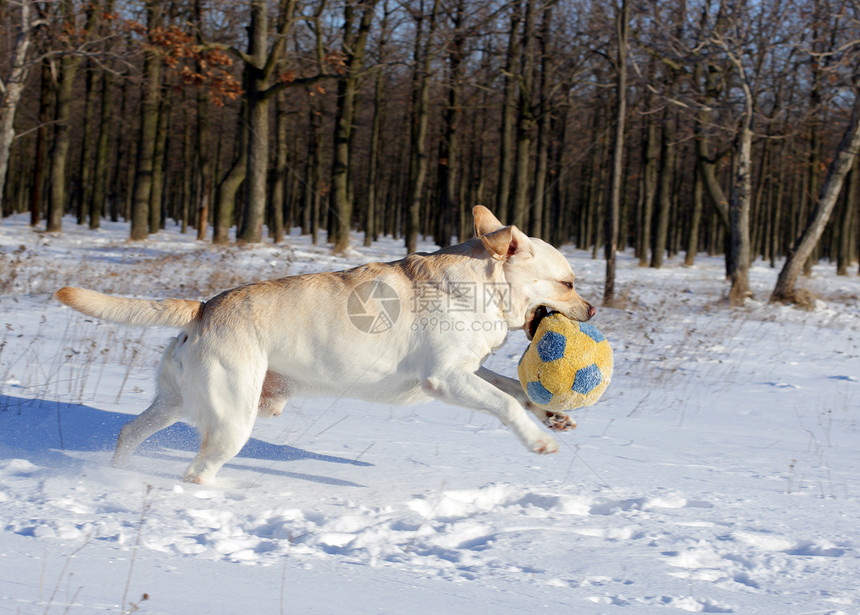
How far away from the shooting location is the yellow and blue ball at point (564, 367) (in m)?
4.15

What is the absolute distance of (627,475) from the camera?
173 inches

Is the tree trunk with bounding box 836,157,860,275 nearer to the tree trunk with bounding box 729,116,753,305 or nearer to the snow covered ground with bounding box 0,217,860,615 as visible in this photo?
the tree trunk with bounding box 729,116,753,305

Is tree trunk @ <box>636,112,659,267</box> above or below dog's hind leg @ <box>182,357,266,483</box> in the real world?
above

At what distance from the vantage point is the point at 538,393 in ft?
13.7

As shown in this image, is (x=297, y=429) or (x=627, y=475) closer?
(x=627, y=475)

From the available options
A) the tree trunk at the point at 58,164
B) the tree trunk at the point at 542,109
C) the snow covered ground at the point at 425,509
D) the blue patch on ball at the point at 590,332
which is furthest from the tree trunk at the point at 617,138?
the tree trunk at the point at 58,164

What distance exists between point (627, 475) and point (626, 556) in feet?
4.27

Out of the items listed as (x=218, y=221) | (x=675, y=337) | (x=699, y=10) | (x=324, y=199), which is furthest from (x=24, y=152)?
(x=675, y=337)

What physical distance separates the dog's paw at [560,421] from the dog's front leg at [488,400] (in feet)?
1.02

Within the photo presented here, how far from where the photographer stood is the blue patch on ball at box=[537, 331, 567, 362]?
4200 mm

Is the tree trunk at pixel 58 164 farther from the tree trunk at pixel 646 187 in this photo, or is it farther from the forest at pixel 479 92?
the tree trunk at pixel 646 187

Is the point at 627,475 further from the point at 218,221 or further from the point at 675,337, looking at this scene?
the point at 218,221

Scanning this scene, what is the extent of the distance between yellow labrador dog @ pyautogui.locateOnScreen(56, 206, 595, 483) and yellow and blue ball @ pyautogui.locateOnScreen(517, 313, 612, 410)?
0.17 metres

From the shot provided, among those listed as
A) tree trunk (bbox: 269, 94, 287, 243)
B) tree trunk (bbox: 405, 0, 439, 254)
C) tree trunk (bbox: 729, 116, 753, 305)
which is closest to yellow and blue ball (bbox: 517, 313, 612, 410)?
tree trunk (bbox: 729, 116, 753, 305)
